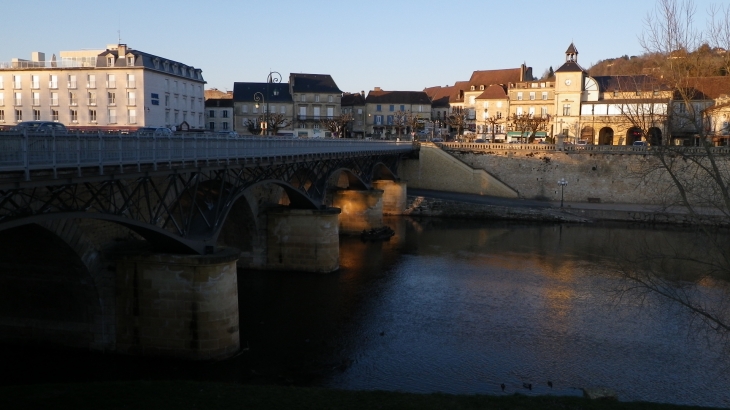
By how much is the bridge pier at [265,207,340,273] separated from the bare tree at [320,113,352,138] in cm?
4517

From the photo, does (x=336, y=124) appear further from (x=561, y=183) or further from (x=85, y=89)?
(x=85, y=89)

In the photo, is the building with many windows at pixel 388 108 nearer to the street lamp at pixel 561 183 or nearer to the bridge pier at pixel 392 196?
the street lamp at pixel 561 183

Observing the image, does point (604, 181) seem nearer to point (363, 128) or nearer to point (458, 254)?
point (458, 254)

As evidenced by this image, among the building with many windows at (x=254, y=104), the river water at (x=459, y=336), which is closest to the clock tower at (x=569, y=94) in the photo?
the building with many windows at (x=254, y=104)

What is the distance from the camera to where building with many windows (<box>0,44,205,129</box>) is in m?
47.2

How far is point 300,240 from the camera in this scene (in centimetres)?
3162

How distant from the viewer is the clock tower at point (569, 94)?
7331 centimetres

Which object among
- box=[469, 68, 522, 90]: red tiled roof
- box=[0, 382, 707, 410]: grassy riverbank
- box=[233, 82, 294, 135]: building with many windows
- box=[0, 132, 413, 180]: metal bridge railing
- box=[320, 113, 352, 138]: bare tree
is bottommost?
box=[0, 382, 707, 410]: grassy riverbank

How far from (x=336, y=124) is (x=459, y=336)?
6133 cm

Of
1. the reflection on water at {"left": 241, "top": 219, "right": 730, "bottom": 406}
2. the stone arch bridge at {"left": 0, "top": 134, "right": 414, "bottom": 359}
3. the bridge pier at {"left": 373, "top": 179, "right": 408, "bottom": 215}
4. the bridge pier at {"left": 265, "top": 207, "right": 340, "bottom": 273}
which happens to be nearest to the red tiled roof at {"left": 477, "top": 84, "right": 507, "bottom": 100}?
the bridge pier at {"left": 373, "top": 179, "right": 408, "bottom": 215}

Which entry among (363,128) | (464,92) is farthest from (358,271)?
(464,92)

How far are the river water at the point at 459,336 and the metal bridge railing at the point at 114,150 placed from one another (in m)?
6.02

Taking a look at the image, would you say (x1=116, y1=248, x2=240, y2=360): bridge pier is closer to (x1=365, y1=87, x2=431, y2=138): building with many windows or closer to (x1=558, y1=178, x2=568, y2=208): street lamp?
(x1=558, y1=178, x2=568, y2=208): street lamp

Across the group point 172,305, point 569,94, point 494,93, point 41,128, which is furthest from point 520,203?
point 41,128
